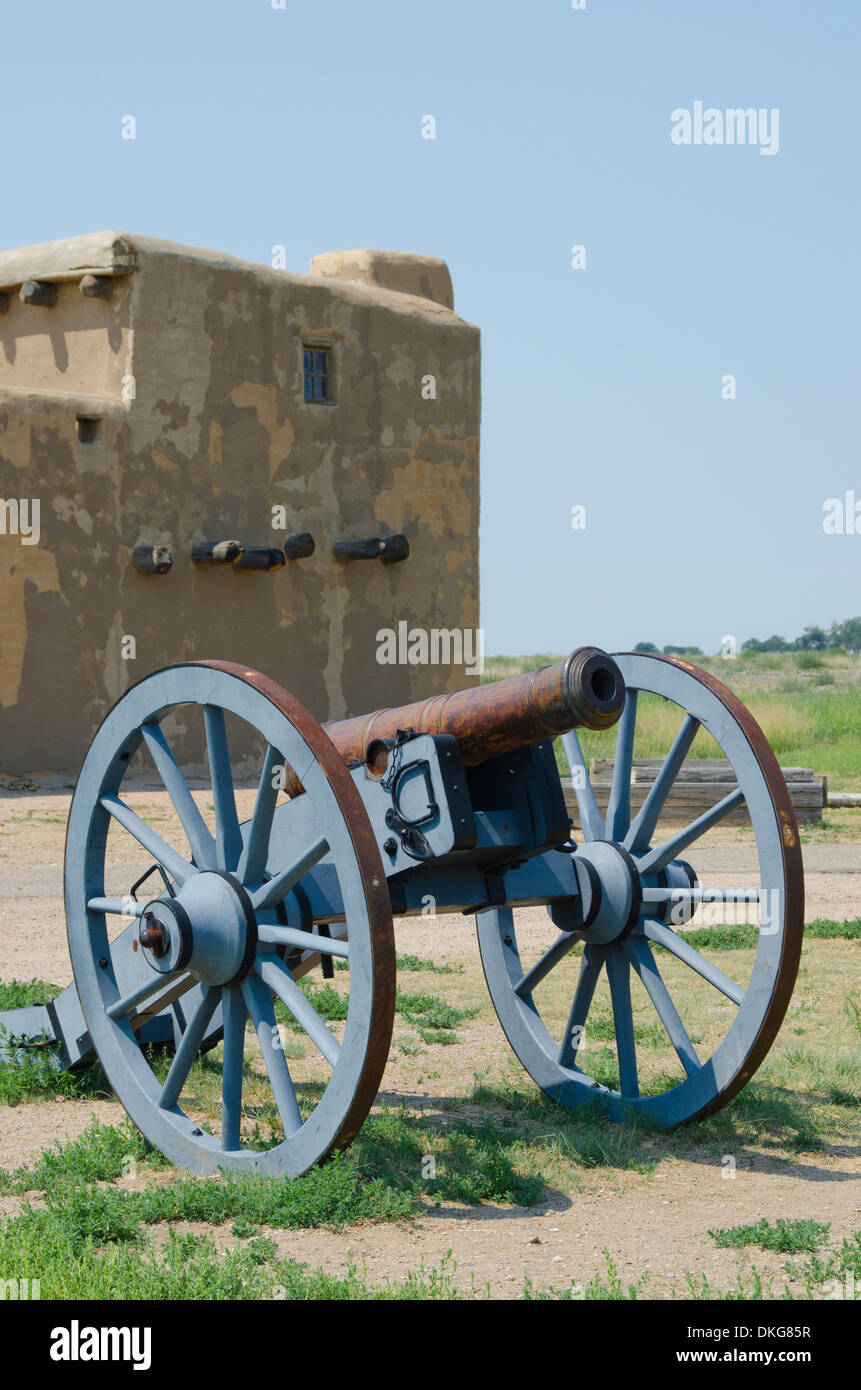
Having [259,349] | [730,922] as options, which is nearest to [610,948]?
[730,922]

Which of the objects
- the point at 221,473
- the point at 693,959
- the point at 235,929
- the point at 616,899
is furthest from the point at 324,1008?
the point at 221,473

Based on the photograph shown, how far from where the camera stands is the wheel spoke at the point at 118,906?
512cm

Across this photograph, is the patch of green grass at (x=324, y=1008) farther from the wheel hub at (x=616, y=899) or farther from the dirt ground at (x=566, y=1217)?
the wheel hub at (x=616, y=899)

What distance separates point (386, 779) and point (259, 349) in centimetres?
1574

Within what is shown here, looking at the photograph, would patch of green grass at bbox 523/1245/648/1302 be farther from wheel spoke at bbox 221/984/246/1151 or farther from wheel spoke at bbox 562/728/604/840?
wheel spoke at bbox 562/728/604/840

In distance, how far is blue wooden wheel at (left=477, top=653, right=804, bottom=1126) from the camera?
5.05 meters

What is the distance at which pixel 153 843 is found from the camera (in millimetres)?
5148

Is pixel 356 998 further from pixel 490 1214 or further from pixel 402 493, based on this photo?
pixel 402 493

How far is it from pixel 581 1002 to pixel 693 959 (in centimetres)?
63

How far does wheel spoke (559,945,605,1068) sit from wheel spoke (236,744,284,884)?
1461mm

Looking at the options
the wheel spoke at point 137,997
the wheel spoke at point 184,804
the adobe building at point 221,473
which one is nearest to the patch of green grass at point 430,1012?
the wheel spoke at point 137,997

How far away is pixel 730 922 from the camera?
33.3ft

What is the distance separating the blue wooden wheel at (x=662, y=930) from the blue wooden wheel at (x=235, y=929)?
936mm

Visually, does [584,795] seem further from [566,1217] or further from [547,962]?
[566,1217]
